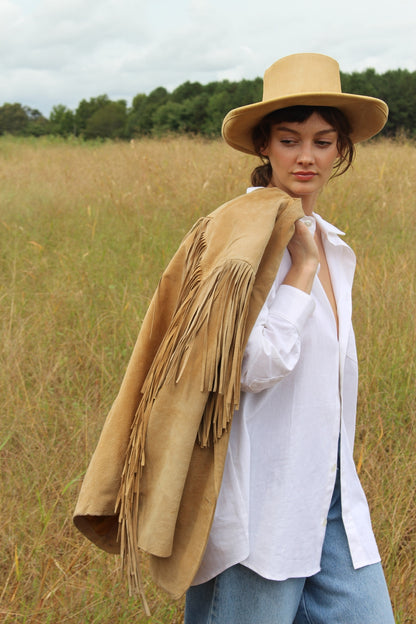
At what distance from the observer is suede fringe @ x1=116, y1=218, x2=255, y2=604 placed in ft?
3.53

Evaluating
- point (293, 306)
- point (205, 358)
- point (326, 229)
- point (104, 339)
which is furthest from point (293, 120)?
point (104, 339)

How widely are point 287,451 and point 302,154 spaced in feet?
2.05

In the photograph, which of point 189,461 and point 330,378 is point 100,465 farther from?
point 330,378

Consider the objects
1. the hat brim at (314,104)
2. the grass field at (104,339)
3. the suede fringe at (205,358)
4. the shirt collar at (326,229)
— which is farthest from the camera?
the grass field at (104,339)

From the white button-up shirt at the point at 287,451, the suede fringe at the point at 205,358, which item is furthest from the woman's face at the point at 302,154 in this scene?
the suede fringe at the point at 205,358

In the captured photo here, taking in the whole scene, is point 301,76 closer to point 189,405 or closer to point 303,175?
point 303,175

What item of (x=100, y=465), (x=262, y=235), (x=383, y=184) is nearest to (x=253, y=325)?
(x=262, y=235)

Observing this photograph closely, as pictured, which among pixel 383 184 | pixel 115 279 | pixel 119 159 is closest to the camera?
pixel 115 279

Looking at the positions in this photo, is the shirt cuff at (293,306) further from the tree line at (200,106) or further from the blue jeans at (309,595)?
the tree line at (200,106)

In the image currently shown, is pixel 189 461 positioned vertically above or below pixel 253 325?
below

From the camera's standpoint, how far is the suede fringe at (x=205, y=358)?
42.3 inches

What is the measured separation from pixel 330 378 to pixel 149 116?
15559 mm

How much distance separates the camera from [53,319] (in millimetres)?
3264

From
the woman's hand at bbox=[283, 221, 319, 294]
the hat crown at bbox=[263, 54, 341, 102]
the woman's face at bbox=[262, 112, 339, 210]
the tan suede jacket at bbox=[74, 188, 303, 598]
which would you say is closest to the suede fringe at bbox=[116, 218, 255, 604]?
the tan suede jacket at bbox=[74, 188, 303, 598]
